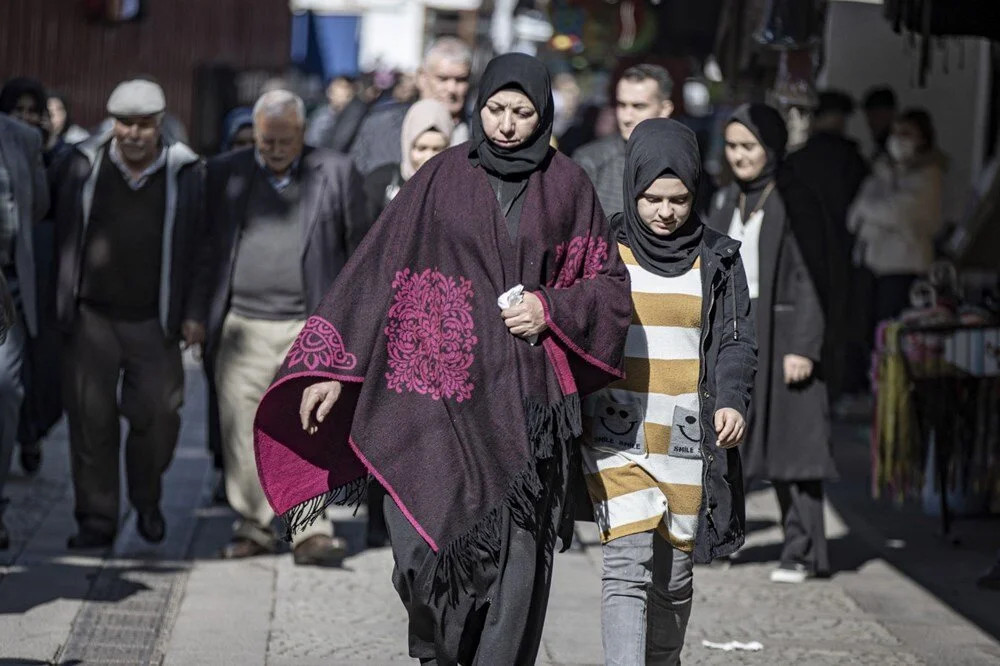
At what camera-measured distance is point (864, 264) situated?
12.7 meters

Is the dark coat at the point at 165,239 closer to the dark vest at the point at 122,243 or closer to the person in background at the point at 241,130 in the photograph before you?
the dark vest at the point at 122,243

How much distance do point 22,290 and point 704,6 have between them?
7.74m

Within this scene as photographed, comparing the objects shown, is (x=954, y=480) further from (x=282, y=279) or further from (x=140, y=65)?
(x=140, y=65)

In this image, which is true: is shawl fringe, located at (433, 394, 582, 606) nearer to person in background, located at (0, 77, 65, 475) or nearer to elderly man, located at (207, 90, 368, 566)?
elderly man, located at (207, 90, 368, 566)

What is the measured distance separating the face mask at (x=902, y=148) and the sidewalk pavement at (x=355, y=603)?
3.46m

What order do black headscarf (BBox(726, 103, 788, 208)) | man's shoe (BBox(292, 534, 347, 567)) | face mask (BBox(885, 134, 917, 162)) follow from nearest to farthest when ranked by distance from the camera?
black headscarf (BBox(726, 103, 788, 208)) → man's shoe (BBox(292, 534, 347, 567)) → face mask (BBox(885, 134, 917, 162))

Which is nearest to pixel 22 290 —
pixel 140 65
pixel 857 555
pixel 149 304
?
pixel 149 304

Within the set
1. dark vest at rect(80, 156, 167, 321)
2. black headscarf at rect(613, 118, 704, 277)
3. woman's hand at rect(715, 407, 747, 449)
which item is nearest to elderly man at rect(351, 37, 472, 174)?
dark vest at rect(80, 156, 167, 321)

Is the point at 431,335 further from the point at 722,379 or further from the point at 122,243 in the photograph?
the point at 122,243

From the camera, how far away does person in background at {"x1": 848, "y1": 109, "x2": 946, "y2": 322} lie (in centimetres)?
1199

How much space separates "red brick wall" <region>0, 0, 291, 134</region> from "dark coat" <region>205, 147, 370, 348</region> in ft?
26.2

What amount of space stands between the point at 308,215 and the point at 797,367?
2.16 meters

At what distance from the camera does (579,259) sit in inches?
197

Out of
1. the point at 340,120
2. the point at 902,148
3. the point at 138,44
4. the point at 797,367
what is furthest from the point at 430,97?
the point at 138,44
